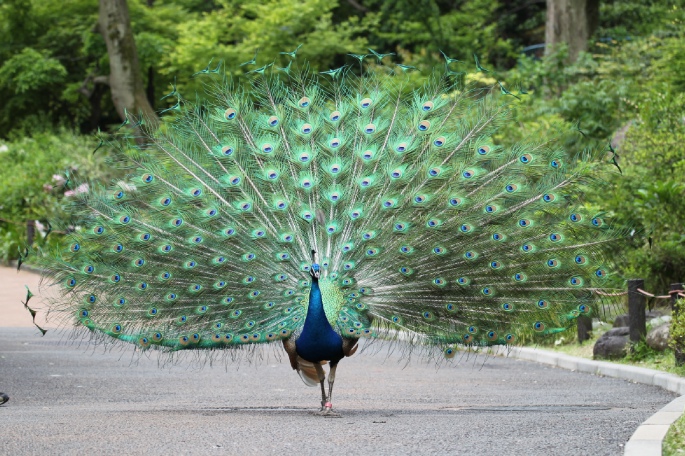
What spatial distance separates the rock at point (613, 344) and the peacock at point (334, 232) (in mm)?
3972

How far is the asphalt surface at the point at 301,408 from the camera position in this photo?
306 inches

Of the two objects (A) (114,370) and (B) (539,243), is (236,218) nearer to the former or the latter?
(B) (539,243)

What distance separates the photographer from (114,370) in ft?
45.4

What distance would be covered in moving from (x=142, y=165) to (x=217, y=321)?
152 cm

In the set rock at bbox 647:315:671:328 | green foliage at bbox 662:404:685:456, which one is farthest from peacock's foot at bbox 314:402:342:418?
rock at bbox 647:315:671:328

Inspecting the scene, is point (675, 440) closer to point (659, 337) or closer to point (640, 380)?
point (640, 380)

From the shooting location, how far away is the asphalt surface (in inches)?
306

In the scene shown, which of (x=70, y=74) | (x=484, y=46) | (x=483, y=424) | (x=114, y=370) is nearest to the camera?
(x=483, y=424)

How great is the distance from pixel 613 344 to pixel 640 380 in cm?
162

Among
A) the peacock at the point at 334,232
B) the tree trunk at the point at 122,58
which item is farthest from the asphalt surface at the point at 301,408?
the tree trunk at the point at 122,58

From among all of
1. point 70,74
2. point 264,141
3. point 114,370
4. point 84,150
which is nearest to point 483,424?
point 264,141

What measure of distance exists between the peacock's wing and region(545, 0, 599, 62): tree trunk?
18602mm

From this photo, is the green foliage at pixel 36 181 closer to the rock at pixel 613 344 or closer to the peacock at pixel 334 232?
the rock at pixel 613 344

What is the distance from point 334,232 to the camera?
966 centimetres
